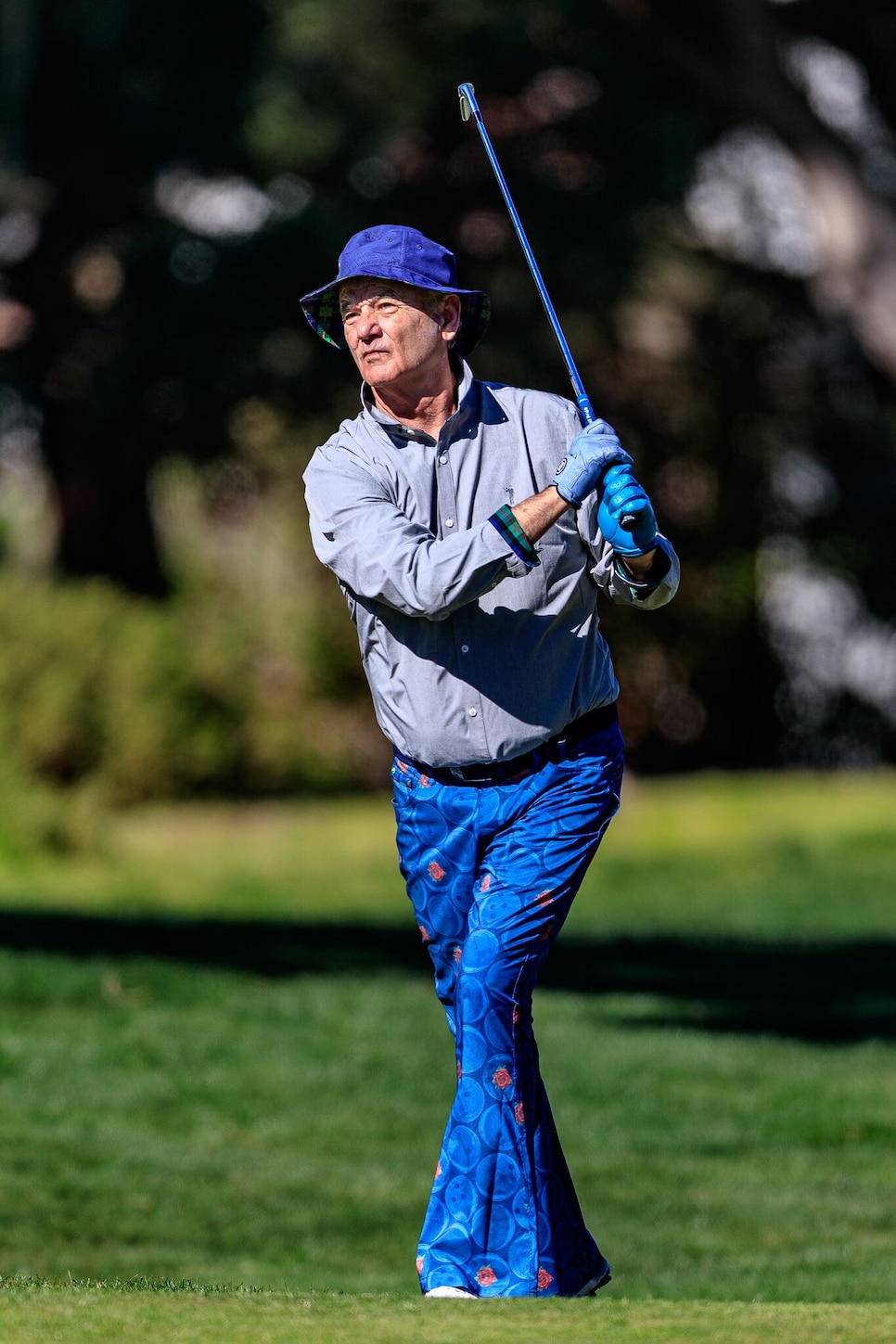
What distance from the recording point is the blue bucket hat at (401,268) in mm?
4613

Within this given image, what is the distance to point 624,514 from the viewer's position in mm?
4348

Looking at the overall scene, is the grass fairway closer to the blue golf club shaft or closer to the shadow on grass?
the blue golf club shaft

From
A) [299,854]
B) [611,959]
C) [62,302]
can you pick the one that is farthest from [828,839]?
[62,302]

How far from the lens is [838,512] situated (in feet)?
67.7

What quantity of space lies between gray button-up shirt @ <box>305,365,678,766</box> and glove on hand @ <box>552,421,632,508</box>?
0.70 ft

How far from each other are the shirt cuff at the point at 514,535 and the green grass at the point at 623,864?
845 centimetres

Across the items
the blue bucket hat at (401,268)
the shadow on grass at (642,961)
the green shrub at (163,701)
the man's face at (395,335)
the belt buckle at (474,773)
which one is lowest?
the shadow on grass at (642,961)

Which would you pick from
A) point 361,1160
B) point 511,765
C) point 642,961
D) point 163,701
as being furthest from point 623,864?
point 511,765

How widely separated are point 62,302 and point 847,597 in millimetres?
8863

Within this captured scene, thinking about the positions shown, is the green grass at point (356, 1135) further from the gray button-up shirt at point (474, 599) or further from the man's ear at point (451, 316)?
the man's ear at point (451, 316)

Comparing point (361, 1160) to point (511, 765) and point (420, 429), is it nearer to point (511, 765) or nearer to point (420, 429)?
point (511, 765)

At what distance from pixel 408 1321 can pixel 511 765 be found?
1194 millimetres

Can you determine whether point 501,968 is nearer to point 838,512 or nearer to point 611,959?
point 611,959

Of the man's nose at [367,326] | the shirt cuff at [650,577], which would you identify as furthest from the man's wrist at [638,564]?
the man's nose at [367,326]
